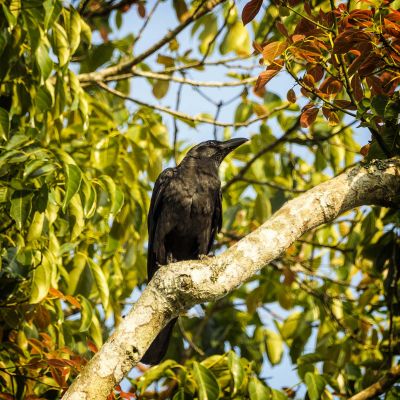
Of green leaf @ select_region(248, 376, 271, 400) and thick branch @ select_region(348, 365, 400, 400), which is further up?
green leaf @ select_region(248, 376, 271, 400)

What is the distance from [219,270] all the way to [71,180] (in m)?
0.85

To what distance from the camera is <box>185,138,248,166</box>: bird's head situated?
5.25 m

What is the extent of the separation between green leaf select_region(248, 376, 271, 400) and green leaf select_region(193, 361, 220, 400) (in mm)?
191

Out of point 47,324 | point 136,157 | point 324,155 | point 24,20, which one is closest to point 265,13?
point 324,155

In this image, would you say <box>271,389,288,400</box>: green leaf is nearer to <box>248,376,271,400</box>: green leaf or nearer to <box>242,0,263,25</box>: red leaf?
<box>248,376,271,400</box>: green leaf

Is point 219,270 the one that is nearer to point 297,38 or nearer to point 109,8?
point 297,38

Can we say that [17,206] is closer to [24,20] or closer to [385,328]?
[24,20]

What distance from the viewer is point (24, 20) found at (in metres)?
3.61

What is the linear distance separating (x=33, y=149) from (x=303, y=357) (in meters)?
2.20

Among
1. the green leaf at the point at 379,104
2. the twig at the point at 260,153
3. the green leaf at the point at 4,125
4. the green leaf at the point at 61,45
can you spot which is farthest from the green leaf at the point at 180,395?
the twig at the point at 260,153

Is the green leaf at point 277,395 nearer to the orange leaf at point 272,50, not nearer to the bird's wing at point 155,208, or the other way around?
the bird's wing at point 155,208

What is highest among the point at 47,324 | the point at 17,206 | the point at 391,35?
the point at 391,35

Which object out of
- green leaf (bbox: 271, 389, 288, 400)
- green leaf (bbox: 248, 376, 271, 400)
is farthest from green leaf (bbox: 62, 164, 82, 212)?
green leaf (bbox: 271, 389, 288, 400)

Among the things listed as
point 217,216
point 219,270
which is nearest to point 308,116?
point 219,270
